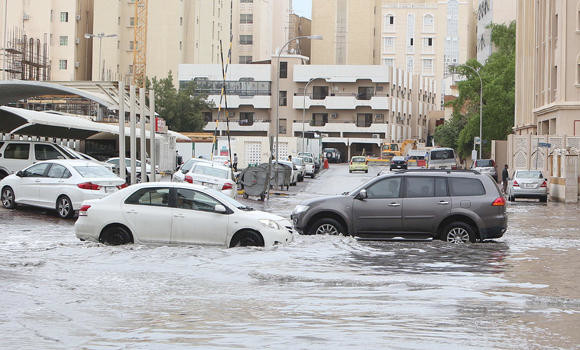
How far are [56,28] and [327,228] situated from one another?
91.9 meters

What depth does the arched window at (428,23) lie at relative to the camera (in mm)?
137375

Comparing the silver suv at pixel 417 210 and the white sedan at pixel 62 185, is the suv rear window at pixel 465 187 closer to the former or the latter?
the silver suv at pixel 417 210

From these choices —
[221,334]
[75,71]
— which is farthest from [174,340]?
[75,71]

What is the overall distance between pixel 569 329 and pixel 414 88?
119m

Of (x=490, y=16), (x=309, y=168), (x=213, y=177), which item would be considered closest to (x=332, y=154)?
(x=490, y=16)

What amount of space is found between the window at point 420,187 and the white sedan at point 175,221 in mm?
3375

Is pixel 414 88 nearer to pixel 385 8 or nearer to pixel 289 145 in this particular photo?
pixel 385 8

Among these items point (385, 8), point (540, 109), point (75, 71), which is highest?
point (385, 8)

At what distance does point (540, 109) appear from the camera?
→ 56.6 m

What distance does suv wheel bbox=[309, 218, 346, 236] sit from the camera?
19.1 metres

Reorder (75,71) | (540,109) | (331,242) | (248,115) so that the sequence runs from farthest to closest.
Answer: (248,115)
(75,71)
(540,109)
(331,242)

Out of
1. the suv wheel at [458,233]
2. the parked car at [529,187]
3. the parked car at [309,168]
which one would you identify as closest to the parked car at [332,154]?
the parked car at [309,168]

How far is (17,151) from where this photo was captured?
3114 centimetres

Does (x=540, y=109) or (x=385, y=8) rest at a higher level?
(x=385, y=8)
